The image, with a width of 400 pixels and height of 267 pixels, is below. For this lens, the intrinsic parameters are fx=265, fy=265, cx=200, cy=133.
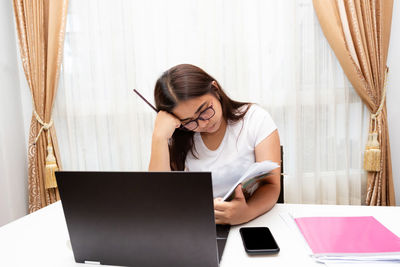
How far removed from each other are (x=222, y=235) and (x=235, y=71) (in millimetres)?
1565

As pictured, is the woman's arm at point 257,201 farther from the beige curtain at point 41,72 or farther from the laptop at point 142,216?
the beige curtain at point 41,72

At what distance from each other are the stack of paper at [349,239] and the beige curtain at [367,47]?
1.54 m

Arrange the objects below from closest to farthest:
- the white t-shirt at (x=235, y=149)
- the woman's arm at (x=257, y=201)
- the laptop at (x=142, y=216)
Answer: the laptop at (x=142, y=216) → the woman's arm at (x=257, y=201) → the white t-shirt at (x=235, y=149)

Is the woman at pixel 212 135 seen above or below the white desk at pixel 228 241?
above

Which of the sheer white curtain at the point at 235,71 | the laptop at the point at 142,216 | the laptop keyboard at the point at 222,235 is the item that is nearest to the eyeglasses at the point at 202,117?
the laptop keyboard at the point at 222,235

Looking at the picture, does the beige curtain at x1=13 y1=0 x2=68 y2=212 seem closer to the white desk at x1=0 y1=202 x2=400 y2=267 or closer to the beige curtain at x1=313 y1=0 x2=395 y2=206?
the white desk at x1=0 y1=202 x2=400 y2=267

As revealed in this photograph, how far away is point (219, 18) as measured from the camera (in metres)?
2.04

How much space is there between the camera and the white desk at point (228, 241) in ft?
2.03

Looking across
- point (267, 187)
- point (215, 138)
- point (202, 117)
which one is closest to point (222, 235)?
point (267, 187)

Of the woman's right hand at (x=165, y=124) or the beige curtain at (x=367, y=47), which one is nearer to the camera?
the woman's right hand at (x=165, y=124)

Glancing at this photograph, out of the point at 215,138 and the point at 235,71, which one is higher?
the point at 235,71

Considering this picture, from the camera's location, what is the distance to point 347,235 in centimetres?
68

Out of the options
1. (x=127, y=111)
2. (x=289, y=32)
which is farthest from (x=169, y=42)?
(x=289, y=32)

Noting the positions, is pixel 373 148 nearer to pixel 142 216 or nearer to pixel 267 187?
pixel 267 187
